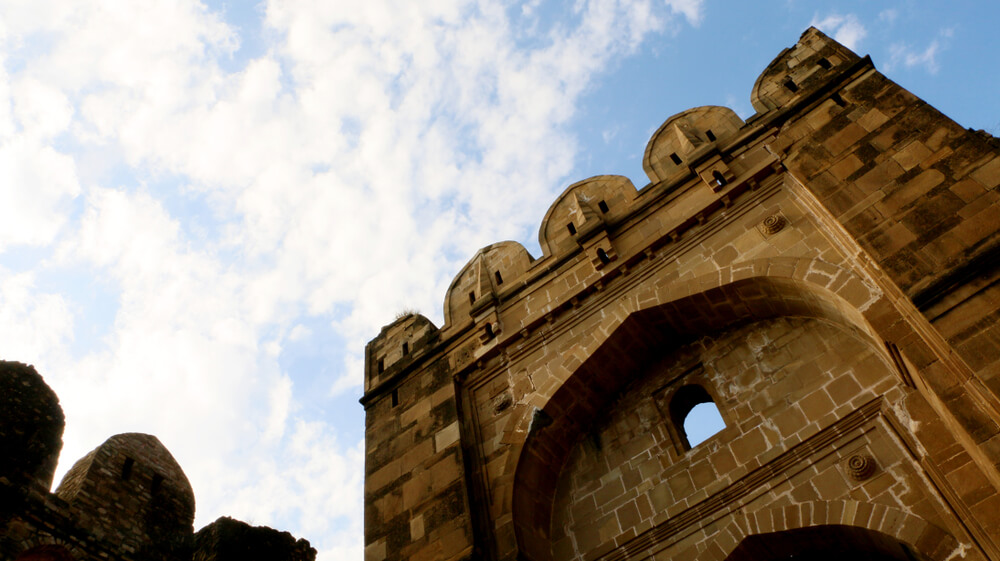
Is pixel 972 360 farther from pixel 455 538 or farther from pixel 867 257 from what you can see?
Answer: pixel 455 538

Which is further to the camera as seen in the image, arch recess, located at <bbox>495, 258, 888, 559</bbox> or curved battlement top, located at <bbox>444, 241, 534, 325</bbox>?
curved battlement top, located at <bbox>444, 241, 534, 325</bbox>

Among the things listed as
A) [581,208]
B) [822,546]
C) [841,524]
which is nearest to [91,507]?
[581,208]

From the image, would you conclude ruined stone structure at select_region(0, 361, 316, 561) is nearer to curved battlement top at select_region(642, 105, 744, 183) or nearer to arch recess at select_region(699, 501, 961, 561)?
arch recess at select_region(699, 501, 961, 561)

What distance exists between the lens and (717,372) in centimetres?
709

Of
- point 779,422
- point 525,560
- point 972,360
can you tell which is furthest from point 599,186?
point 972,360

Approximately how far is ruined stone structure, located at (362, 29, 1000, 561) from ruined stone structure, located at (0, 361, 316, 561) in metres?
2.28

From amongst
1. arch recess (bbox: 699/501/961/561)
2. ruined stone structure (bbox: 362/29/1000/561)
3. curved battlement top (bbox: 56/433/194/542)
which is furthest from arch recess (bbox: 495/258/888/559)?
curved battlement top (bbox: 56/433/194/542)

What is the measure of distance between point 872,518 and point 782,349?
1.77m

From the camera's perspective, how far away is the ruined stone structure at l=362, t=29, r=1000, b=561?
A: 5.18 meters

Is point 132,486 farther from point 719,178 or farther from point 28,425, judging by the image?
point 719,178

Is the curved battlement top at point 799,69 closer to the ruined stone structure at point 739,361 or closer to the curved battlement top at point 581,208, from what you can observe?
the ruined stone structure at point 739,361

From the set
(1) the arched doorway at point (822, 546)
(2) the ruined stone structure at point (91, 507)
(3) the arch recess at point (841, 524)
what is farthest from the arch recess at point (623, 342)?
(2) the ruined stone structure at point (91, 507)

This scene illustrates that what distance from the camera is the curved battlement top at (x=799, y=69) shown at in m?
8.04

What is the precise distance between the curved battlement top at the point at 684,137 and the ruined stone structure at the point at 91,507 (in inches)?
247
